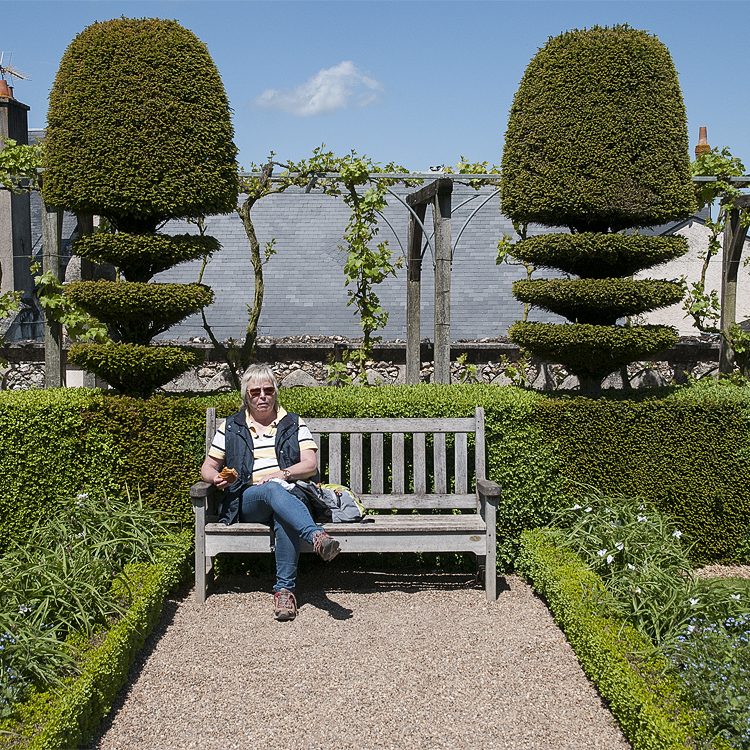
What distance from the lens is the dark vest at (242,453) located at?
4586 mm

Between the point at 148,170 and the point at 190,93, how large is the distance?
0.69m

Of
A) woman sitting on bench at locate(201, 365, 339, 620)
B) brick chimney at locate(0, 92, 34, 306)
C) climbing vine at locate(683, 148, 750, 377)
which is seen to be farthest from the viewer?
brick chimney at locate(0, 92, 34, 306)

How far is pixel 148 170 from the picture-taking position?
5.36 meters

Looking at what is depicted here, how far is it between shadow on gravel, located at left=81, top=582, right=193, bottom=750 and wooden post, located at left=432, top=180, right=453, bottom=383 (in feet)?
11.7

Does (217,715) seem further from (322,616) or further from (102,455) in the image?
(102,455)

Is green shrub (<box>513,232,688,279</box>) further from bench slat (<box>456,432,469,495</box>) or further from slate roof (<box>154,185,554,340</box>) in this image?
Answer: slate roof (<box>154,185,554,340</box>)

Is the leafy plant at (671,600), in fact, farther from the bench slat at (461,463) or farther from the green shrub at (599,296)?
the green shrub at (599,296)

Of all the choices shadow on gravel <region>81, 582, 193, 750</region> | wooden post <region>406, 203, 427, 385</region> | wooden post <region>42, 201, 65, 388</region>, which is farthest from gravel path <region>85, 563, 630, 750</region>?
wooden post <region>406, 203, 427, 385</region>

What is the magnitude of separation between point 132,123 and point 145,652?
3753mm

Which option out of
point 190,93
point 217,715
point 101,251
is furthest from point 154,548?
point 190,93

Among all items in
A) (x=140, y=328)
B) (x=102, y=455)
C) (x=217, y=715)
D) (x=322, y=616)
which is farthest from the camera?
(x=140, y=328)

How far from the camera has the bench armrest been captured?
4.51 meters

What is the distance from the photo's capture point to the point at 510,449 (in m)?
5.03

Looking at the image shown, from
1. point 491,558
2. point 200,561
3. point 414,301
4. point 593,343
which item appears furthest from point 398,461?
point 414,301
